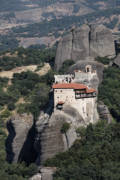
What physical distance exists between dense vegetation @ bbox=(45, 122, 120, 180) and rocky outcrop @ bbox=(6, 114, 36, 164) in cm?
611

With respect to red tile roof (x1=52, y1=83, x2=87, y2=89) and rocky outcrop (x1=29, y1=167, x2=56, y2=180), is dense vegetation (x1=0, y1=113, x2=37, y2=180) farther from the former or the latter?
red tile roof (x1=52, y1=83, x2=87, y2=89)

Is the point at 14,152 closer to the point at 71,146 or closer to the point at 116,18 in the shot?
the point at 71,146

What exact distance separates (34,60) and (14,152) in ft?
87.7

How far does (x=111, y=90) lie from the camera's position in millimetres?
57125

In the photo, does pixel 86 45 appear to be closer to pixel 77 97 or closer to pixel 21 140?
pixel 21 140

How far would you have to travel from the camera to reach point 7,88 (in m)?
68.0

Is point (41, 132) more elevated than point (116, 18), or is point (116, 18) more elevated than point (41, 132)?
point (41, 132)

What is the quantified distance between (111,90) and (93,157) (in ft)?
44.8

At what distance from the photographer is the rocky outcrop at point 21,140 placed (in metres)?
51.3

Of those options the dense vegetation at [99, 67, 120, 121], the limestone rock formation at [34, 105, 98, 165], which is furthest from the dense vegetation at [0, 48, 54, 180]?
the dense vegetation at [99, 67, 120, 121]

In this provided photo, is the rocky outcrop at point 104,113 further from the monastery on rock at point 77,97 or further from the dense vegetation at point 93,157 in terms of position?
the monastery on rock at point 77,97

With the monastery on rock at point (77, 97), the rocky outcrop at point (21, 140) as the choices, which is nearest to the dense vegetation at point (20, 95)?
the rocky outcrop at point (21, 140)

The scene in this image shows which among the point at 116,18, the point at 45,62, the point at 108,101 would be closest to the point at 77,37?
the point at 45,62

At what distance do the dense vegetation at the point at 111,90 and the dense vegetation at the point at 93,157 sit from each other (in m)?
4.15
